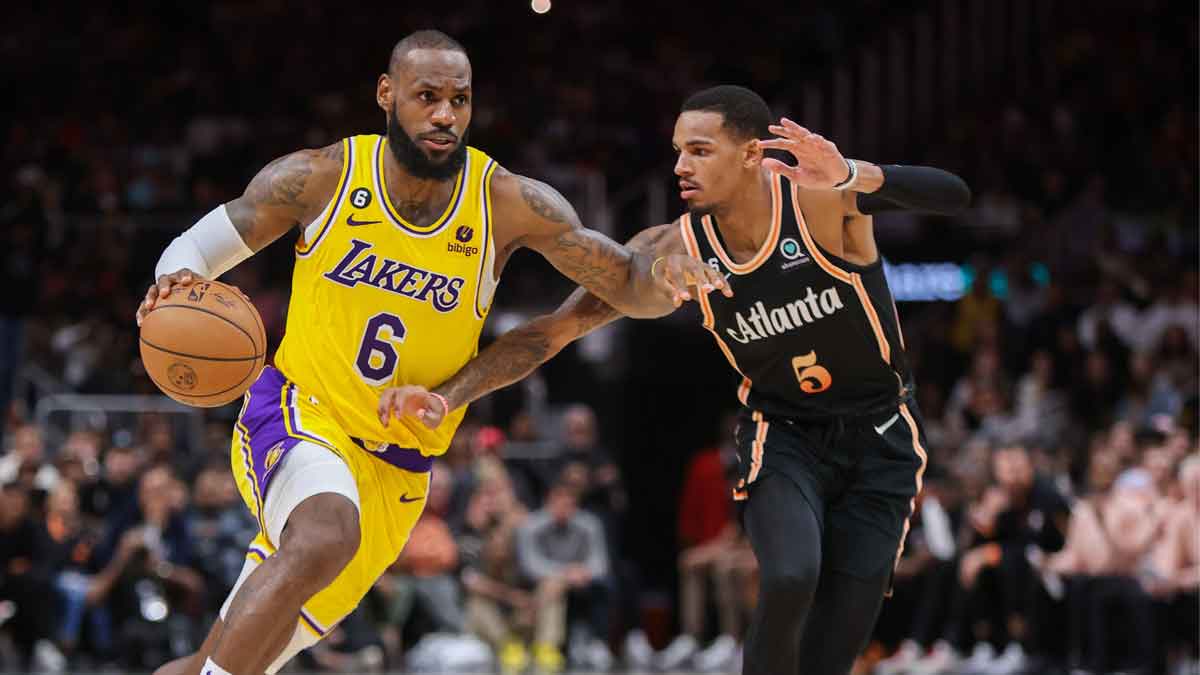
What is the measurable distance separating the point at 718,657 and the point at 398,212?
7.93 metres

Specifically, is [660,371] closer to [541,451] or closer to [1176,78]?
[541,451]

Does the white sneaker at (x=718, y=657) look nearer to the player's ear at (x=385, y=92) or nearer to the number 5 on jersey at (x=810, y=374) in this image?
the number 5 on jersey at (x=810, y=374)

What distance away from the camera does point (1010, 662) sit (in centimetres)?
1226

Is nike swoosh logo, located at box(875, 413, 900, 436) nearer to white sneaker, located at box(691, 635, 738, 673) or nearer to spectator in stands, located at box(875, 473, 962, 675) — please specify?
spectator in stands, located at box(875, 473, 962, 675)

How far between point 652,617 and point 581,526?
1514 millimetres

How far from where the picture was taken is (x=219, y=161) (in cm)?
1856

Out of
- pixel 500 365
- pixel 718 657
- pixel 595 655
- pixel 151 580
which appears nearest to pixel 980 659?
pixel 718 657

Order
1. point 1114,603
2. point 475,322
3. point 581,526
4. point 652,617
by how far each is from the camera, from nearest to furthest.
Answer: point 475,322 < point 1114,603 < point 581,526 < point 652,617

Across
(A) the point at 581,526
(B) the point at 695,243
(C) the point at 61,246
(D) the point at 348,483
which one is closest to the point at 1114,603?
(A) the point at 581,526

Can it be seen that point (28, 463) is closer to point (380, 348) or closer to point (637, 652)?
point (637, 652)

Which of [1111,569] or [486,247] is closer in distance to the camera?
[486,247]

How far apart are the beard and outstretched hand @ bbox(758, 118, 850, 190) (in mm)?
1089

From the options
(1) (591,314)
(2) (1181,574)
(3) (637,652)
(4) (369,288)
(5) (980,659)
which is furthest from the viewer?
(3) (637,652)

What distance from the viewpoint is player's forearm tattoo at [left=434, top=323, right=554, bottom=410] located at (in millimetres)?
6129
